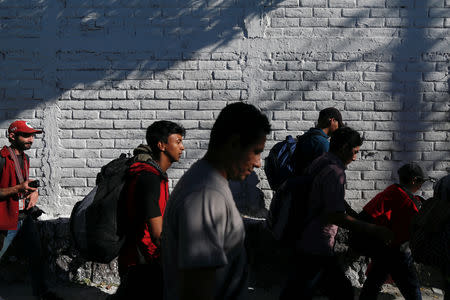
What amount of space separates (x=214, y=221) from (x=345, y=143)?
1.90m

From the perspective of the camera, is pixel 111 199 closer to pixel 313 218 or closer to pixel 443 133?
pixel 313 218

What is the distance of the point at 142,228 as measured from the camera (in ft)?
8.86

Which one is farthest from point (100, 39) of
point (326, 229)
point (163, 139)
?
point (326, 229)

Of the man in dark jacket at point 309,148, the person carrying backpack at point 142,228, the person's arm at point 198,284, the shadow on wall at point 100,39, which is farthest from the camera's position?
the shadow on wall at point 100,39

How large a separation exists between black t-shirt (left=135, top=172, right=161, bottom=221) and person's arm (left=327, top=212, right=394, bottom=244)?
114 cm

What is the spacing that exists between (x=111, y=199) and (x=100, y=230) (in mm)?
203

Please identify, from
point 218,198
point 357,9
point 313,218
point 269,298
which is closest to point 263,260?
point 269,298

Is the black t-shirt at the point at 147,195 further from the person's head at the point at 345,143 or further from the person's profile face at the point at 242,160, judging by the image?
the person's head at the point at 345,143

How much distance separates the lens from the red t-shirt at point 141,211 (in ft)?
8.70

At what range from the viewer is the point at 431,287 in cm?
463

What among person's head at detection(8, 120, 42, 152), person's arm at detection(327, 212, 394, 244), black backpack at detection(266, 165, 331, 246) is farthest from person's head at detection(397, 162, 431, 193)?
person's head at detection(8, 120, 42, 152)

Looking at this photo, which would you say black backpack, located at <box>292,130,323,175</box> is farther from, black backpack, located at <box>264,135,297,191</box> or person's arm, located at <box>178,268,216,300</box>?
person's arm, located at <box>178,268,216,300</box>

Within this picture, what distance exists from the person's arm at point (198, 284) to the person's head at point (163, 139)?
1.63 meters

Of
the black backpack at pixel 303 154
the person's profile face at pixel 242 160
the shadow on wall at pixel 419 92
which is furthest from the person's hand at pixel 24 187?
the shadow on wall at pixel 419 92
